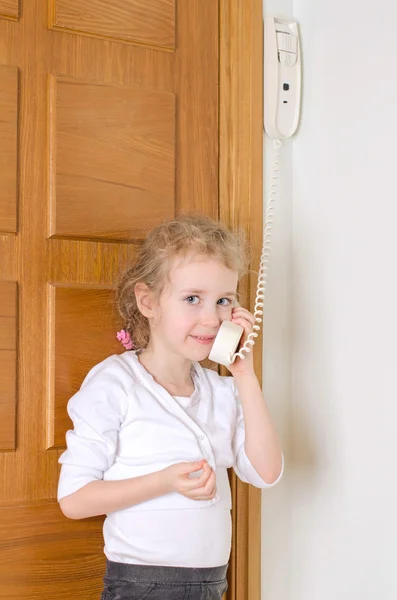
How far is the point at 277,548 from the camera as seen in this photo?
183 cm

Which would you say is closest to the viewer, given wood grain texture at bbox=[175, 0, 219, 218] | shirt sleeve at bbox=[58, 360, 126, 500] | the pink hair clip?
shirt sleeve at bbox=[58, 360, 126, 500]

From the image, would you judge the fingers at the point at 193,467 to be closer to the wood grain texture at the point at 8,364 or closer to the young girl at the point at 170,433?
the young girl at the point at 170,433

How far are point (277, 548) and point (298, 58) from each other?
113 cm

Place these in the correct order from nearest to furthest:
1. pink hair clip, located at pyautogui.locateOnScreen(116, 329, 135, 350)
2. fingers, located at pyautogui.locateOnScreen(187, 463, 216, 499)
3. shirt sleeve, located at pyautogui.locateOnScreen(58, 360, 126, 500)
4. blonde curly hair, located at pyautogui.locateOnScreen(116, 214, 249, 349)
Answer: fingers, located at pyautogui.locateOnScreen(187, 463, 216, 499)
shirt sleeve, located at pyautogui.locateOnScreen(58, 360, 126, 500)
blonde curly hair, located at pyautogui.locateOnScreen(116, 214, 249, 349)
pink hair clip, located at pyautogui.locateOnScreen(116, 329, 135, 350)

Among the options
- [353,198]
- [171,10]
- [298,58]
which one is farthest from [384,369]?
[171,10]

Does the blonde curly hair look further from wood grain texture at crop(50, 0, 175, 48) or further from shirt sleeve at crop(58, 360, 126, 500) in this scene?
wood grain texture at crop(50, 0, 175, 48)

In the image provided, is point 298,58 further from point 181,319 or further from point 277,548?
point 277,548

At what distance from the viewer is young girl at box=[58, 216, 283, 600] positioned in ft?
4.80

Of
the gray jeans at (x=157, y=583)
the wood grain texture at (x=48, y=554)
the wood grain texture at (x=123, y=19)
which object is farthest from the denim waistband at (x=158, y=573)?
the wood grain texture at (x=123, y=19)

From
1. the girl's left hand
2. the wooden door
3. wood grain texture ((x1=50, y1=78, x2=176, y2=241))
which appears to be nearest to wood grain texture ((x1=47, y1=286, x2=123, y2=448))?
the wooden door

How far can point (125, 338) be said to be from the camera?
66.0 inches

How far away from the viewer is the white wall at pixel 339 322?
5.13 feet

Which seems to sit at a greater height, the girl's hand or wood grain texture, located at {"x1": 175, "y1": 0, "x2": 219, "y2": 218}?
wood grain texture, located at {"x1": 175, "y1": 0, "x2": 219, "y2": 218}

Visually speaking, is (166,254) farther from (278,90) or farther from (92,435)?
(278,90)
